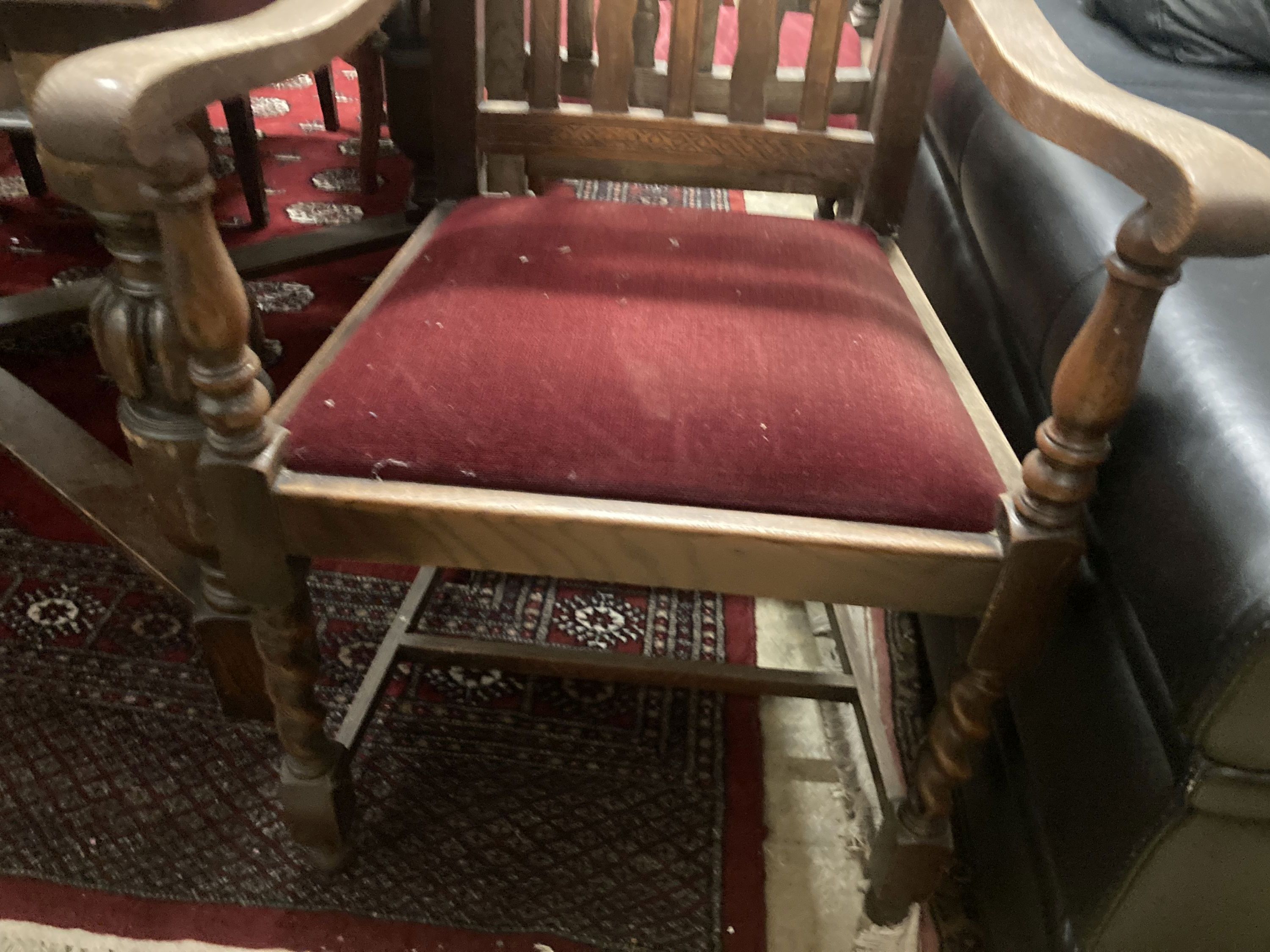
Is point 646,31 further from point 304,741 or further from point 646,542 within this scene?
point 304,741

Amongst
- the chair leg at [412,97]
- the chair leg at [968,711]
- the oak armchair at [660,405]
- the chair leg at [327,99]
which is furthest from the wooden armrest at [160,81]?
the chair leg at [327,99]

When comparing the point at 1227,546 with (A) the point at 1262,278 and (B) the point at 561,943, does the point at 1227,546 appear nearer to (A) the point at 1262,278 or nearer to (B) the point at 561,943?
(A) the point at 1262,278

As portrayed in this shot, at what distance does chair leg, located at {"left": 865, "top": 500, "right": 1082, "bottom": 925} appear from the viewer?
0.61 m

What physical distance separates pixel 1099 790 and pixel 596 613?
0.68 meters

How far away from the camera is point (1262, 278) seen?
782 mm

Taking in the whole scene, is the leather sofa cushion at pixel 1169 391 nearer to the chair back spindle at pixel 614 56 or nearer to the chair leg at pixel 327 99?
the chair back spindle at pixel 614 56

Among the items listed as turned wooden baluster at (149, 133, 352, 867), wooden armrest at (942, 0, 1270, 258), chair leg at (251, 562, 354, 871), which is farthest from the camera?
chair leg at (251, 562, 354, 871)

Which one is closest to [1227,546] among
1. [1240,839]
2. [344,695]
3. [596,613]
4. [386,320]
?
[1240,839]

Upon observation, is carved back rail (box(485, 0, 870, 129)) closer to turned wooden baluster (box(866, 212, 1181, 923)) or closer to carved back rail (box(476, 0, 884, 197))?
carved back rail (box(476, 0, 884, 197))

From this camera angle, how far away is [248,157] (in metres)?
1.96

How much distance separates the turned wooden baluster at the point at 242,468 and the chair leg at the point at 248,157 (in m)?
1.45

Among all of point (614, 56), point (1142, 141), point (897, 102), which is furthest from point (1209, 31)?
point (1142, 141)

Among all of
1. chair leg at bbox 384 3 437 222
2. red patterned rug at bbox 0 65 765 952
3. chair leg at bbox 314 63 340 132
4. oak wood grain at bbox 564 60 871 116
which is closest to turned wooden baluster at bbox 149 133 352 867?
red patterned rug at bbox 0 65 765 952

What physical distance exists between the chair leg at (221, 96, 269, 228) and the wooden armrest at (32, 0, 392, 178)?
1.41 m
